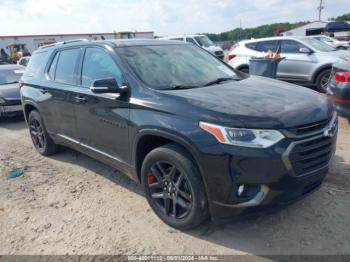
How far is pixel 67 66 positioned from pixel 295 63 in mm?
7422

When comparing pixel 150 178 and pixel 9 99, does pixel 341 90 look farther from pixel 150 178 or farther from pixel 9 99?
pixel 9 99

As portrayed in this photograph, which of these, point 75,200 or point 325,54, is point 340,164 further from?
point 325,54

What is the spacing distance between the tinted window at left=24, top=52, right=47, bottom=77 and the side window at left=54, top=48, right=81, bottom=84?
2.21ft

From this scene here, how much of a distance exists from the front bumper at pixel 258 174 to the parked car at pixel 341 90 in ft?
9.13

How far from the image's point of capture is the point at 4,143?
7250 mm

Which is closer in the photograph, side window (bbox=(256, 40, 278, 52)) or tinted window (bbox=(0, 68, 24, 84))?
tinted window (bbox=(0, 68, 24, 84))

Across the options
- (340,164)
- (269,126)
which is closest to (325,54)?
(340,164)

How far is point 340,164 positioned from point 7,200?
434cm

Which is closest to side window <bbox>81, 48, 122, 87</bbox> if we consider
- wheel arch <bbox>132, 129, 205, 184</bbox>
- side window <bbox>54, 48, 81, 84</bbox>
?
side window <bbox>54, 48, 81, 84</bbox>

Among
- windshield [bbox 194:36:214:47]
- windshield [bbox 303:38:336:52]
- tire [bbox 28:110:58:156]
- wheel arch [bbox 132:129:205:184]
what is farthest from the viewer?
windshield [bbox 194:36:214:47]

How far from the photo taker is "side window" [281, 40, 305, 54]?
10.4 m

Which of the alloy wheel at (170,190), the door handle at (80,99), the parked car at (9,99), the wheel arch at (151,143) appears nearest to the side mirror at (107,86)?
the wheel arch at (151,143)

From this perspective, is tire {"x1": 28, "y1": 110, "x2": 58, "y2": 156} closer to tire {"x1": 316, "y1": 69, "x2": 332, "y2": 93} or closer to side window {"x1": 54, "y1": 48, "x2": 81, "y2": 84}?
side window {"x1": 54, "y1": 48, "x2": 81, "y2": 84}

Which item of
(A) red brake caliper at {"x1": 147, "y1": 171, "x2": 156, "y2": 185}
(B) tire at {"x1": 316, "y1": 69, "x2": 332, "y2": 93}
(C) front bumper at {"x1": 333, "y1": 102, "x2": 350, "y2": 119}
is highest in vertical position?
(C) front bumper at {"x1": 333, "y1": 102, "x2": 350, "y2": 119}
